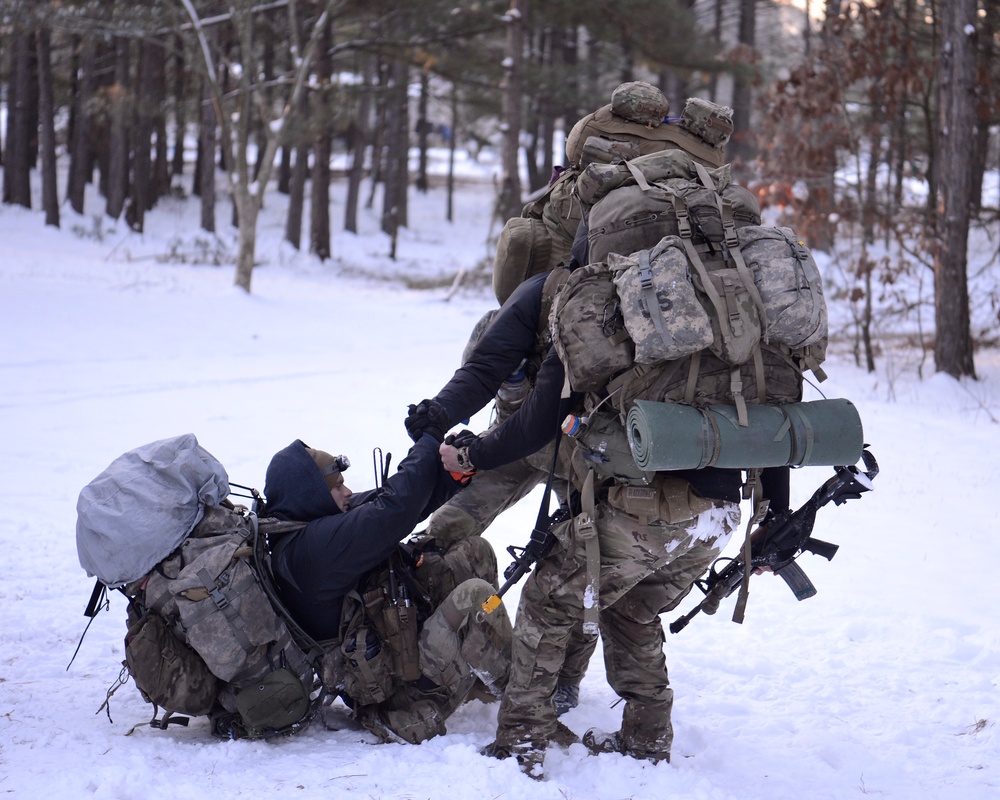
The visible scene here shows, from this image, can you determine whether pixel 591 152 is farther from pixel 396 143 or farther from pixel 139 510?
pixel 396 143

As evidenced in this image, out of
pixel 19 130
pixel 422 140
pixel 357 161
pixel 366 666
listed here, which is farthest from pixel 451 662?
pixel 422 140

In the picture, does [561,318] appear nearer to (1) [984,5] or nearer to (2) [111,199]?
(1) [984,5]

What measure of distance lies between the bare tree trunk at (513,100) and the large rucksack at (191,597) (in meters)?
13.9

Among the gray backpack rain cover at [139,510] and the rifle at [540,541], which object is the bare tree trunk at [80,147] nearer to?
the gray backpack rain cover at [139,510]

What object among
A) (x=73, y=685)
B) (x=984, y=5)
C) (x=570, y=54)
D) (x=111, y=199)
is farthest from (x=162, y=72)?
(x=73, y=685)

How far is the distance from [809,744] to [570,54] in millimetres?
23434

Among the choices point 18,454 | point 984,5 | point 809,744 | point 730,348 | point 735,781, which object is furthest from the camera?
point 984,5

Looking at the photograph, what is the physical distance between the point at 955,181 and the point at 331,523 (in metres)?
9.03

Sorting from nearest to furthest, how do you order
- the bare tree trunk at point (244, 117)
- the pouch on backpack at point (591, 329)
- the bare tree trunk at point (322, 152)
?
the pouch on backpack at point (591, 329), the bare tree trunk at point (244, 117), the bare tree trunk at point (322, 152)

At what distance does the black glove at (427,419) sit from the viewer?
10.1 feet

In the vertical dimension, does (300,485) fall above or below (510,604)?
above

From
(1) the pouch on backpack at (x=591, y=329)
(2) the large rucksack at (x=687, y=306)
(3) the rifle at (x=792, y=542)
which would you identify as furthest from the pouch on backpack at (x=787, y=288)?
(3) the rifle at (x=792, y=542)

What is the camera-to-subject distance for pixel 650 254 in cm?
269

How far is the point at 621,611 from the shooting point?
3271mm
